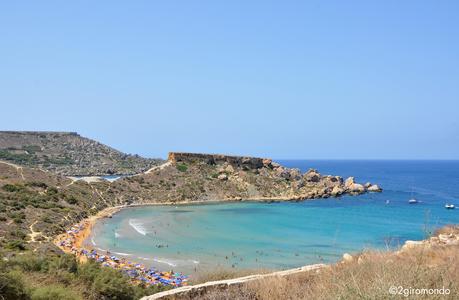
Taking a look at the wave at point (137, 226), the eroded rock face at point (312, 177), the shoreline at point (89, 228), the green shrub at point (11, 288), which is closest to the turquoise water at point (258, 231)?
the wave at point (137, 226)

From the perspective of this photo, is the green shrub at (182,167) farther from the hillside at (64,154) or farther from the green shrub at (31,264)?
the green shrub at (31,264)

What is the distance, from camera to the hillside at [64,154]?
89250mm

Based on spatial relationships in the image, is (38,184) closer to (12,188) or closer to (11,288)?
(12,188)

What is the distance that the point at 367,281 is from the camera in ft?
17.2

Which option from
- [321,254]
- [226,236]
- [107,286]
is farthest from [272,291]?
[226,236]

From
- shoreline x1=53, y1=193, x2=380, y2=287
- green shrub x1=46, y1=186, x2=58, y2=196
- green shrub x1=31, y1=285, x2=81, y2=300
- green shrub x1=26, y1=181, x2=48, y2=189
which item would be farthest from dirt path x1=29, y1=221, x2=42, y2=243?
green shrub x1=31, y1=285, x2=81, y2=300

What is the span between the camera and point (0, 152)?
8719cm

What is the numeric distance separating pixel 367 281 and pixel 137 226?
3801 cm

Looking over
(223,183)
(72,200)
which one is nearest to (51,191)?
(72,200)

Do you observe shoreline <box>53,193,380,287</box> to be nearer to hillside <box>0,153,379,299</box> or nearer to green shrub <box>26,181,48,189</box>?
hillside <box>0,153,379,299</box>

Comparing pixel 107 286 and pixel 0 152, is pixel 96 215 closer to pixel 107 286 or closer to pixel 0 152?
pixel 107 286

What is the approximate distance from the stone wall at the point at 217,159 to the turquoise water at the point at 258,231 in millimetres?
15991

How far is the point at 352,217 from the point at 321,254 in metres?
22.4

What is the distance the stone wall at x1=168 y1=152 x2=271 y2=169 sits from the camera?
7900 centimetres
